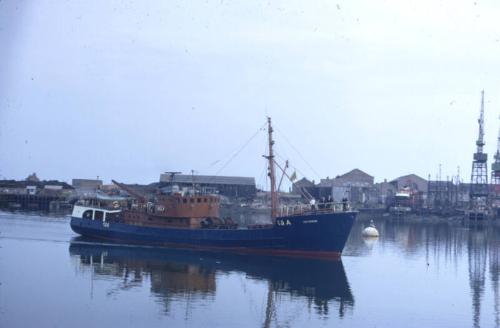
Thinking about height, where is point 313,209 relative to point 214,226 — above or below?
above

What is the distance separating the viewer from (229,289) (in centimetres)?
3375

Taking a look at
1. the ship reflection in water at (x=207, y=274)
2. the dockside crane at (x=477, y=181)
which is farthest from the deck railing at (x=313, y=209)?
the dockside crane at (x=477, y=181)

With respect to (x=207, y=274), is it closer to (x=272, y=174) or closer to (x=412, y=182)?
(x=272, y=174)

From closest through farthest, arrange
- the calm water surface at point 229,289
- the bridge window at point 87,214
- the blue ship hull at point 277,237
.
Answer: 1. the calm water surface at point 229,289
2. the blue ship hull at point 277,237
3. the bridge window at point 87,214

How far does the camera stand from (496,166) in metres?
122

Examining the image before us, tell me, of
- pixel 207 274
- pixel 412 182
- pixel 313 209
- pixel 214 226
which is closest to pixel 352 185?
pixel 412 182

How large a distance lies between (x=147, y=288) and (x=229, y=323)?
23.1ft

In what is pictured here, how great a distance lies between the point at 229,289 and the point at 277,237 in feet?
40.9

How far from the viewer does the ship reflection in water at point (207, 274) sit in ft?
103

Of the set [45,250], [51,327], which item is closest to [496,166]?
[45,250]

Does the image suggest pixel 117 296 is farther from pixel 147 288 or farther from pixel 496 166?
pixel 496 166

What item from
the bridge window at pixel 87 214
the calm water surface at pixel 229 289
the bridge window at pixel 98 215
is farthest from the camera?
the bridge window at pixel 87 214

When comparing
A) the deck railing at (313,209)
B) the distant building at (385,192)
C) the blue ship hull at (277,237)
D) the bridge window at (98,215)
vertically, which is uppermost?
the distant building at (385,192)

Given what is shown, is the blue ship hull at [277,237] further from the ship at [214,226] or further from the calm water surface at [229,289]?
the calm water surface at [229,289]
